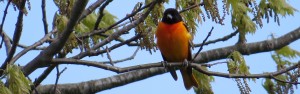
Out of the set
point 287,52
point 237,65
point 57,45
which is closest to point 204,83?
point 237,65

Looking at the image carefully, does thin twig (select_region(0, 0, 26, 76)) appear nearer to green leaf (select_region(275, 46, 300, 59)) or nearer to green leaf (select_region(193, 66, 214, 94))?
green leaf (select_region(193, 66, 214, 94))

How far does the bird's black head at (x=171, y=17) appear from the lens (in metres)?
5.36

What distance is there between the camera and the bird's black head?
536 cm

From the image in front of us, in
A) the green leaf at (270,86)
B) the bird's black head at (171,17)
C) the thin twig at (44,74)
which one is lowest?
the green leaf at (270,86)

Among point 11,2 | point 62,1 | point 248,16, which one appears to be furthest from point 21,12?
point 248,16

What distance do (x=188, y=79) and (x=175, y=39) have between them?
35cm

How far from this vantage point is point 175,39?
211 inches

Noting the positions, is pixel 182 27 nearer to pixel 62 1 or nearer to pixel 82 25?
pixel 82 25

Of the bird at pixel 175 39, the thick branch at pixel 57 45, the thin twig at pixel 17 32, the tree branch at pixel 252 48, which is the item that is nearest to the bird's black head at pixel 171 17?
the bird at pixel 175 39

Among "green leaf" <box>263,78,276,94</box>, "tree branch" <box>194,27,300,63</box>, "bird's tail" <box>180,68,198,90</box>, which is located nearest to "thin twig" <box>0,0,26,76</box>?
"bird's tail" <box>180,68,198,90</box>

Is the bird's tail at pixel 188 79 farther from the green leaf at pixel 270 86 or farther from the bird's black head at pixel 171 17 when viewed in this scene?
the green leaf at pixel 270 86

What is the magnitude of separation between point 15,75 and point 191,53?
2379 millimetres

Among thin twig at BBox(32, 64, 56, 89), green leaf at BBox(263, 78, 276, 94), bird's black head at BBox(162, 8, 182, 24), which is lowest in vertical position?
green leaf at BBox(263, 78, 276, 94)

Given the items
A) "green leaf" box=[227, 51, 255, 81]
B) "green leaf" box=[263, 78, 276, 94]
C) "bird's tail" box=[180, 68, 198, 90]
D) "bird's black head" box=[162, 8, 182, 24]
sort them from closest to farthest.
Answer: "green leaf" box=[227, 51, 255, 81] < "bird's tail" box=[180, 68, 198, 90] < "bird's black head" box=[162, 8, 182, 24] < "green leaf" box=[263, 78, 276, 94]
